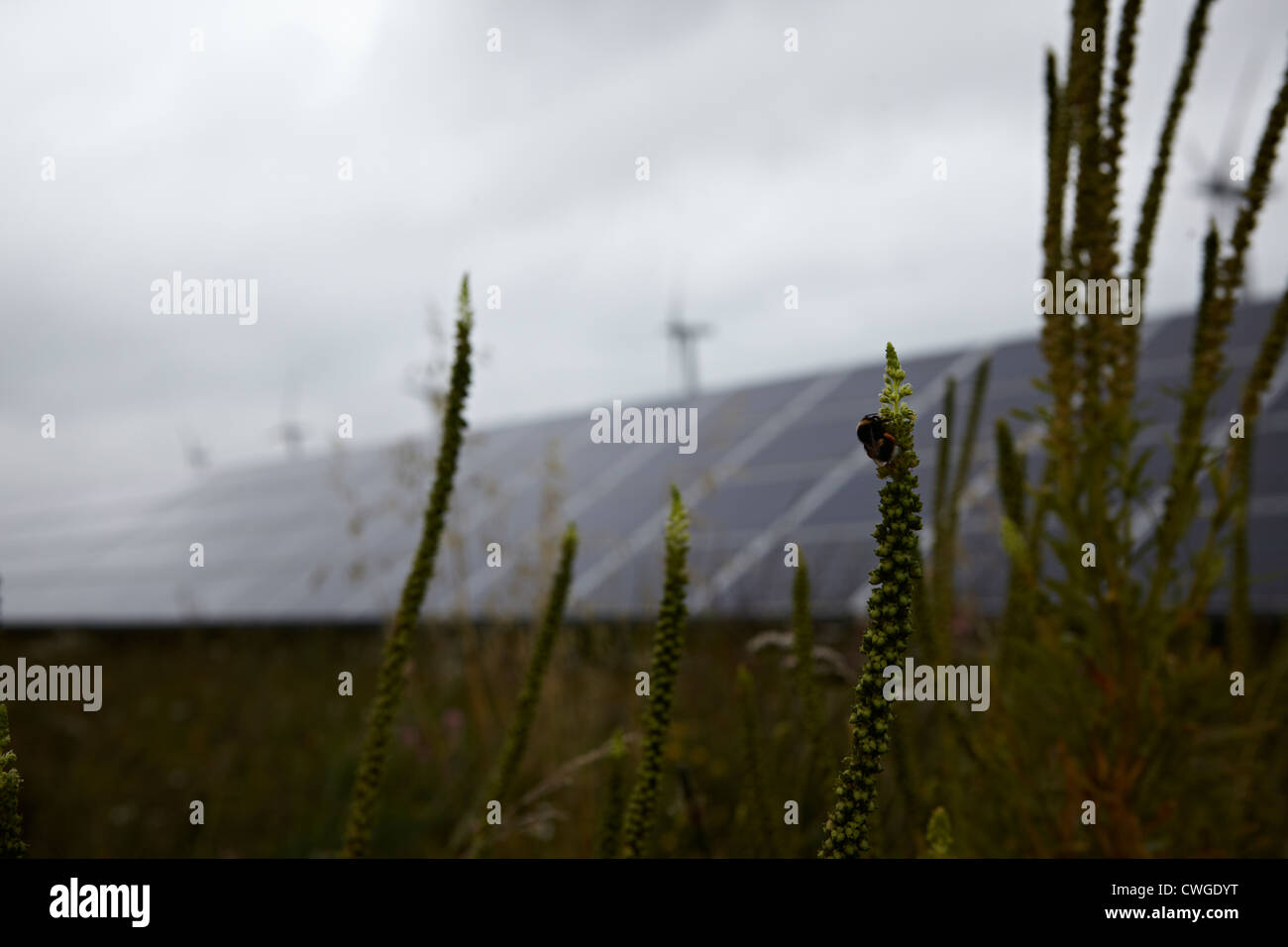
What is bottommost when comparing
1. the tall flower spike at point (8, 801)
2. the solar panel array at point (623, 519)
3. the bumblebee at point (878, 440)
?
the tall flower spike at point (8, 801)

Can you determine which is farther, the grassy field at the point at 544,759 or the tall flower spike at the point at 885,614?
the grassy field at the point at 544,759

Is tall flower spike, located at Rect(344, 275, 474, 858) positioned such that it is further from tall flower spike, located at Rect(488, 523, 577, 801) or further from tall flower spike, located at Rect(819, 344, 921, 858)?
tall flower spike, located at Rect(819, 344, 921, 858)

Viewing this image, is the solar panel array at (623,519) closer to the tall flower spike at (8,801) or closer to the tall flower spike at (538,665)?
the tall flower spike at (538,665)

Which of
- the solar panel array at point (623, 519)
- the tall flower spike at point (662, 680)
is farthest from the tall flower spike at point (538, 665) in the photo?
the solar panel array at point (623, 519)

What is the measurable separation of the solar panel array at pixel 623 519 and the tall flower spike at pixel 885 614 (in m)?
1.30

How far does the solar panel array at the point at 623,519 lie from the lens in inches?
220

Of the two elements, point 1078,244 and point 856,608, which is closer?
point 1078,244

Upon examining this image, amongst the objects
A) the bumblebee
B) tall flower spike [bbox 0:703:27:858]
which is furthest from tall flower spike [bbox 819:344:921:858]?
tall flower spike [bbox 0:703:27:858]

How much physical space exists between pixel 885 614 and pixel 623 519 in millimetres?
8347

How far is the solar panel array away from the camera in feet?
18.4
